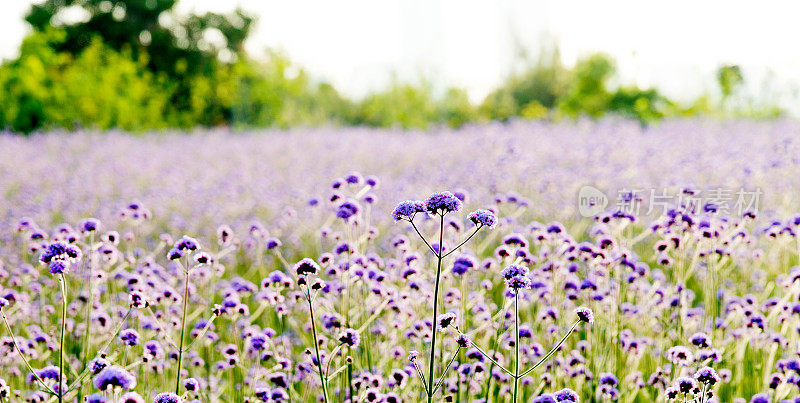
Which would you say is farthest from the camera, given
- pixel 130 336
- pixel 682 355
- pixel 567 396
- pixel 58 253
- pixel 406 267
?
pixel 406 267

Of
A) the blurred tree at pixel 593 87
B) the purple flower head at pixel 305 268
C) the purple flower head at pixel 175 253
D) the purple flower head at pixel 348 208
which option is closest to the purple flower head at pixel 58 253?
the purple flower head at pixel 175 253

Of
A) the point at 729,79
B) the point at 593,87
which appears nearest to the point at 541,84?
the point at 593,87

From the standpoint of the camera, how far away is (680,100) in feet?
60.0

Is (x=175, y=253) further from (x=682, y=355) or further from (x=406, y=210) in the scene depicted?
(x=682, y=355)

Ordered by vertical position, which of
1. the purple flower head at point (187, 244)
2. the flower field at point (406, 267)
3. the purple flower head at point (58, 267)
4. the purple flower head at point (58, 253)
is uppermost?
the purple flower head at point (187, 244)

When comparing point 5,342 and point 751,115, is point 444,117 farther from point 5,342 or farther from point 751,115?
point 5,342

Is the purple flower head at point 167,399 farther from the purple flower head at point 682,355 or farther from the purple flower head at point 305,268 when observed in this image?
the purple flower head at point 682,355

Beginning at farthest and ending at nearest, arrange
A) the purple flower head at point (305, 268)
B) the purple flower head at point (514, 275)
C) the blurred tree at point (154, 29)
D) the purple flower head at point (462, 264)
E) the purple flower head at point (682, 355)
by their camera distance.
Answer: the blurred tree at point (154, 29)
the purple flower head at point (462, 264)
the purple flower head at point (682, 355)
the purple flower head at point (305, 268)
the purple flower head at point (514, 275)

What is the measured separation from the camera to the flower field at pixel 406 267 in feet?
9.48

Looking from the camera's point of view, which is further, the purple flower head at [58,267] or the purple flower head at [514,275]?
the purple flower head at [58,267]

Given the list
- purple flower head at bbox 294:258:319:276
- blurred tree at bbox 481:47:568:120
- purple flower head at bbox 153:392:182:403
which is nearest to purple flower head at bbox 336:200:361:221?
purple flower head at bbox 294:258:319:276

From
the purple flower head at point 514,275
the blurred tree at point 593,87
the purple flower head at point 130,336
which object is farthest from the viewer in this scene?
the blurred tree at point 593,87

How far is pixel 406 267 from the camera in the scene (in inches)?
131

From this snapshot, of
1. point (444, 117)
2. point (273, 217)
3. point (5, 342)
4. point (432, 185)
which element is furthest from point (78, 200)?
point (444, 117)
